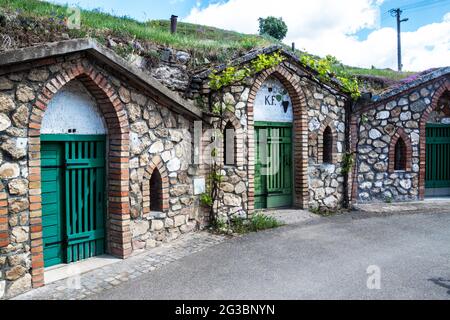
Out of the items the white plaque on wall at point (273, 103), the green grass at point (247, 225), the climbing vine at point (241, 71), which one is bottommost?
the green grass at point (247, 225)

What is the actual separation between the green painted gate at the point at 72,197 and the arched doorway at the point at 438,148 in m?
9.25

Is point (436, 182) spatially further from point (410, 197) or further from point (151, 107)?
point (151, 107)

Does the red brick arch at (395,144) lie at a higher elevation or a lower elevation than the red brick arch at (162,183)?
higher

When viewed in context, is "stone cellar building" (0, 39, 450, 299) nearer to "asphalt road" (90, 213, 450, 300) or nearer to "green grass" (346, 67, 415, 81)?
"asphalt road" (90, 213, 450, 300)

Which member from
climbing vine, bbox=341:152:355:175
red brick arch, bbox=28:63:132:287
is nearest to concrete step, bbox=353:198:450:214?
climbing vine, bbox=341:152:355:175

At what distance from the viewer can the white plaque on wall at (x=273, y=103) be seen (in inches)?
333

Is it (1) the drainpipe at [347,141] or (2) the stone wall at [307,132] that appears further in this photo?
(1) the drainpipe at [347,141]

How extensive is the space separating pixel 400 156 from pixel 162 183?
7.22 m

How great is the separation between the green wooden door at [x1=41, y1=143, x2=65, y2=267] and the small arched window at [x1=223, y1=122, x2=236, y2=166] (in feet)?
11.0

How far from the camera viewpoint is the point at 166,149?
6621mm

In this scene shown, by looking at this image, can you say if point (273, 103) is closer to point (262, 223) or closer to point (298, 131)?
point (298, 131)

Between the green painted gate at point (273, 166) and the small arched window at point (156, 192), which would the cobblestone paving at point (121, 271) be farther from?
the green painted gate at point (273, 166)

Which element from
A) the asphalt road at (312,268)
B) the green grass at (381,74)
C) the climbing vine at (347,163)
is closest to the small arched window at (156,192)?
the asphalt road at (312,268)
